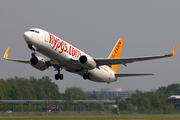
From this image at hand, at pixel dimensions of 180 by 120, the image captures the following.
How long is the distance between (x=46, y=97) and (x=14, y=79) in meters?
15.5

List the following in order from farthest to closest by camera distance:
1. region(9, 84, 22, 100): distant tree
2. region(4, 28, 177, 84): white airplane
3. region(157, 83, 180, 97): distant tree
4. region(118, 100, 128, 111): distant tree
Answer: region(157, 83, 180, 97): distant tree → region(9, 84, 22, 100): distant tree → region(118, 100, 128, 111): distant tree → region(4, 28, 177, 84): white airplane

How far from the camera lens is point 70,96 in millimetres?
59125

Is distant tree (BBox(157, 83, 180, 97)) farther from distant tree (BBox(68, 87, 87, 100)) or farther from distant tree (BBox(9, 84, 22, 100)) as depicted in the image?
distant tree (BBox(9, 84, 22, 100))

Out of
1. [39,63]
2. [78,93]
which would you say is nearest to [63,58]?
[39,63]

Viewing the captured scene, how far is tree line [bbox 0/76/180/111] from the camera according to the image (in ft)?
188

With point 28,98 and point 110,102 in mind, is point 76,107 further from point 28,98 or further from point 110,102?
point 28,98

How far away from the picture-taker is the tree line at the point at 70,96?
188 feet

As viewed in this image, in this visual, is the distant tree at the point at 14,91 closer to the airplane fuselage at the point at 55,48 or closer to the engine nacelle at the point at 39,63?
the engine nacelle at the point at 39,63

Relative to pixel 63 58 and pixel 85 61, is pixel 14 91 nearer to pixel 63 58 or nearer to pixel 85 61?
pixel 63 58

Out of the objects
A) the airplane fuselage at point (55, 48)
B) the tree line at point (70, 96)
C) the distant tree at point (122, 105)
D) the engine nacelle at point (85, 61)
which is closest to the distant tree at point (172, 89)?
the tree line at point (70, 96)

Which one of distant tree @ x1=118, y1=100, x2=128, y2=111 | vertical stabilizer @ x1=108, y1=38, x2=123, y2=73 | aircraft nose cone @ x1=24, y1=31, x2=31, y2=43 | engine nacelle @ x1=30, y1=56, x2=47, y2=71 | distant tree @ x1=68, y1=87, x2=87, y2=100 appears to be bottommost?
distant tree @ x1=118, y1=100, x2=128, y2=111

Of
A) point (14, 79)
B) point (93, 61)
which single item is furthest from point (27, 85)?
point (93, 61)

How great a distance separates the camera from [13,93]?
6494 cm

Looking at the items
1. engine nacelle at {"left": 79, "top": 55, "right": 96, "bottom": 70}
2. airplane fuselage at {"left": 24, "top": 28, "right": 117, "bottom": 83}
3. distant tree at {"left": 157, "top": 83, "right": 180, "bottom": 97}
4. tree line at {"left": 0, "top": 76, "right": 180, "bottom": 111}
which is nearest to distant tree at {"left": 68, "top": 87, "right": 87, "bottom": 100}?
tree line at {"left": 0, "top": 76, "right": 180, "bottom": 111}
